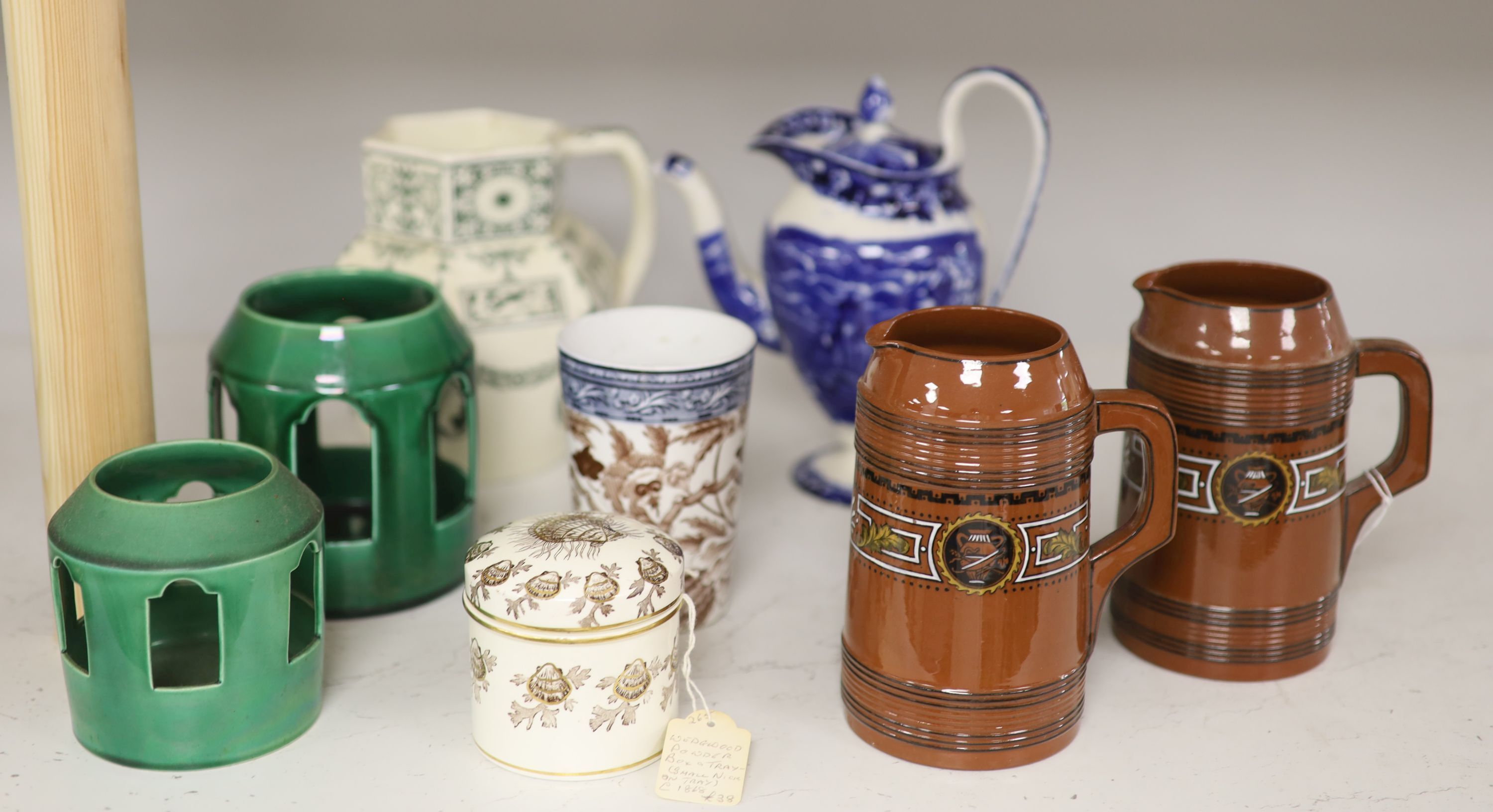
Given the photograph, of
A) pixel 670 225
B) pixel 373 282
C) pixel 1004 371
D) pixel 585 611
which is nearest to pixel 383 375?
pixel 373 282

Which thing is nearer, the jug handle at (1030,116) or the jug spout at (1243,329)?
the jug spout at (1243,329)

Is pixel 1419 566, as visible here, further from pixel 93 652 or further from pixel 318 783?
pixel 93 652

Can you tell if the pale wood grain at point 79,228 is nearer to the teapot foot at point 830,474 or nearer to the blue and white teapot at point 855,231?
the blue and white teapot at point 855,231

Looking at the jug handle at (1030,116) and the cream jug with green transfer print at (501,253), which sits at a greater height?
the jug handle at (1030,116)

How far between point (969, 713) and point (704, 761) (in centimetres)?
15

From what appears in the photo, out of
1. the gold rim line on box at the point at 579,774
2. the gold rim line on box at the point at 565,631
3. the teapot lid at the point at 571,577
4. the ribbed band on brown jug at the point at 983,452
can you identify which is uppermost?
the ribbed band on brown jug at the point at 983,452

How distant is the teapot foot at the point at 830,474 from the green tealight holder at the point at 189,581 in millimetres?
473

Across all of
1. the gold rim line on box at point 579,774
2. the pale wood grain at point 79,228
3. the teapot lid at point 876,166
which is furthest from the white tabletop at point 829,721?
the teapot lid at point 876,166

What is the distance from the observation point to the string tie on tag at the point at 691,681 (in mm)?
800

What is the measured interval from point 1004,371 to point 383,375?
0.41 metres

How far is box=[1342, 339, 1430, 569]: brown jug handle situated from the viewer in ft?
2.90

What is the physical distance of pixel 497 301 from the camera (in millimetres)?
1161

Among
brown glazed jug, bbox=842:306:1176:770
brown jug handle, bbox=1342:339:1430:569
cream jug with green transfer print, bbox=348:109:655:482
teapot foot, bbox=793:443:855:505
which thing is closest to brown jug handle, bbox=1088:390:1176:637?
brown glazed jug, bbox=842:306:1176:770

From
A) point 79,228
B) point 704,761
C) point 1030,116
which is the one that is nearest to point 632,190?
point 1030,116
